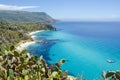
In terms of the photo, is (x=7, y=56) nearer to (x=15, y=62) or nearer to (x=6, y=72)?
(x=15, y=62)

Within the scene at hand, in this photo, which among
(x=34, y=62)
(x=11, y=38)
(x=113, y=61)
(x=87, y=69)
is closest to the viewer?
(x=34, y=62)

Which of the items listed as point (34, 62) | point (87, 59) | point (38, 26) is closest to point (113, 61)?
point (87, 59)

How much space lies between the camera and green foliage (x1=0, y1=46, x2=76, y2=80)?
8273mm

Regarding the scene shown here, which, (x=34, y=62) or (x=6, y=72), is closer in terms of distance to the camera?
(x=6, y=72)

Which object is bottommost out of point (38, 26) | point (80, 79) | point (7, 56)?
point (38, 26)

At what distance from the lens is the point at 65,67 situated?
6138 cm

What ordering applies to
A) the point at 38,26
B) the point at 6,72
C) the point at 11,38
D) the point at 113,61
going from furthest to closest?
the point at 38,26 < the point at 11,38 < the point at 113,61 < the point at 6,72

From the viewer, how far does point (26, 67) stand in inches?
366

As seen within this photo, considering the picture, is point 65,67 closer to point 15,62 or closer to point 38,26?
Result: point 15,62

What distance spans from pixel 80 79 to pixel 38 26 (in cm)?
18205

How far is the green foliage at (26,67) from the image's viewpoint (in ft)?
27.1

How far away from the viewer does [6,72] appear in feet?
26.2

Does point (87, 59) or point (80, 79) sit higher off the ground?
point (80, 79)

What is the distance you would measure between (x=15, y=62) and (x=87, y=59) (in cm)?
6580
